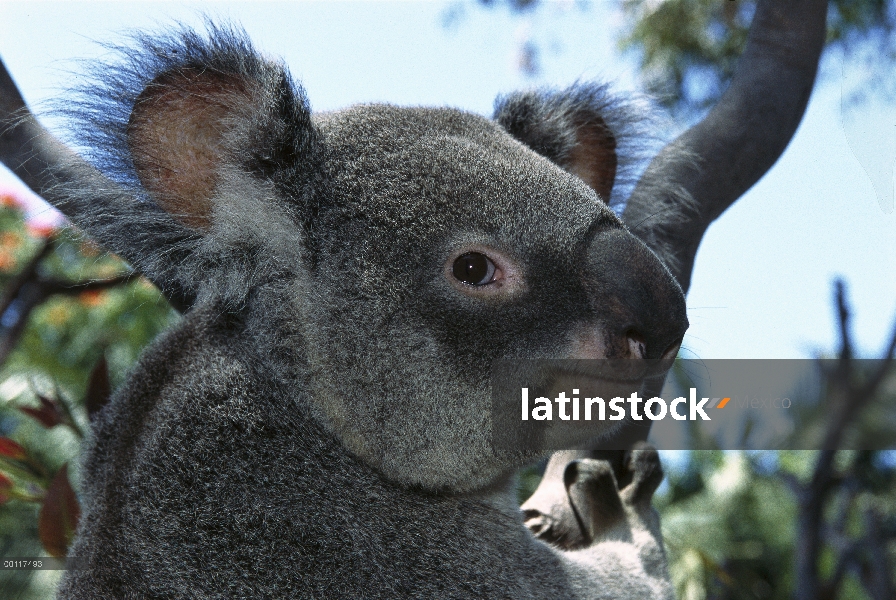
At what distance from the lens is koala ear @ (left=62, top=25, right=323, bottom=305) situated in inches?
65.9

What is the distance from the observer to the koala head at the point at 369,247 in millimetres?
1562

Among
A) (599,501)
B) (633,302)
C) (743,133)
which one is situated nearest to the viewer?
(633,302)

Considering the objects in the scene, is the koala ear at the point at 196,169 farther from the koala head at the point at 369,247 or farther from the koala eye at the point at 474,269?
the koala eye at the point at 474,269

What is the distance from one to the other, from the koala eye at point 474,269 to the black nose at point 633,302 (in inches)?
8.0

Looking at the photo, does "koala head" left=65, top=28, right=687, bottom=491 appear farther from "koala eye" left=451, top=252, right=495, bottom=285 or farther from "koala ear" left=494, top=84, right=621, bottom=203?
"koala ear" left=494, top=84, right=621, bottom=203

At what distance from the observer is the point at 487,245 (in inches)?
62.7

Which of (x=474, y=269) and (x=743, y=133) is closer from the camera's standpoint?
(x=474, y=269)

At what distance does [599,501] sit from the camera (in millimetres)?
2213

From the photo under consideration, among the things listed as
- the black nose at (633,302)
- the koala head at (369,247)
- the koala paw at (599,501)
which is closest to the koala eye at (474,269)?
the koala head at (369,247)

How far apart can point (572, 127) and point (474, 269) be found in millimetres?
1031

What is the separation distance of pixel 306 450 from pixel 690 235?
1.44 metres

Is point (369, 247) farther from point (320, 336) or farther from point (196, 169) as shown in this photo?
point (196, 169)

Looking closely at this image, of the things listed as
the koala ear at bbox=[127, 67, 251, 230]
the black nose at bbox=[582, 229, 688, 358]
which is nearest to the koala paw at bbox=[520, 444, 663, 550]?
the black nose at bbox=[582, 229, 688, 358]

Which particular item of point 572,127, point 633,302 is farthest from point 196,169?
point 572,127
